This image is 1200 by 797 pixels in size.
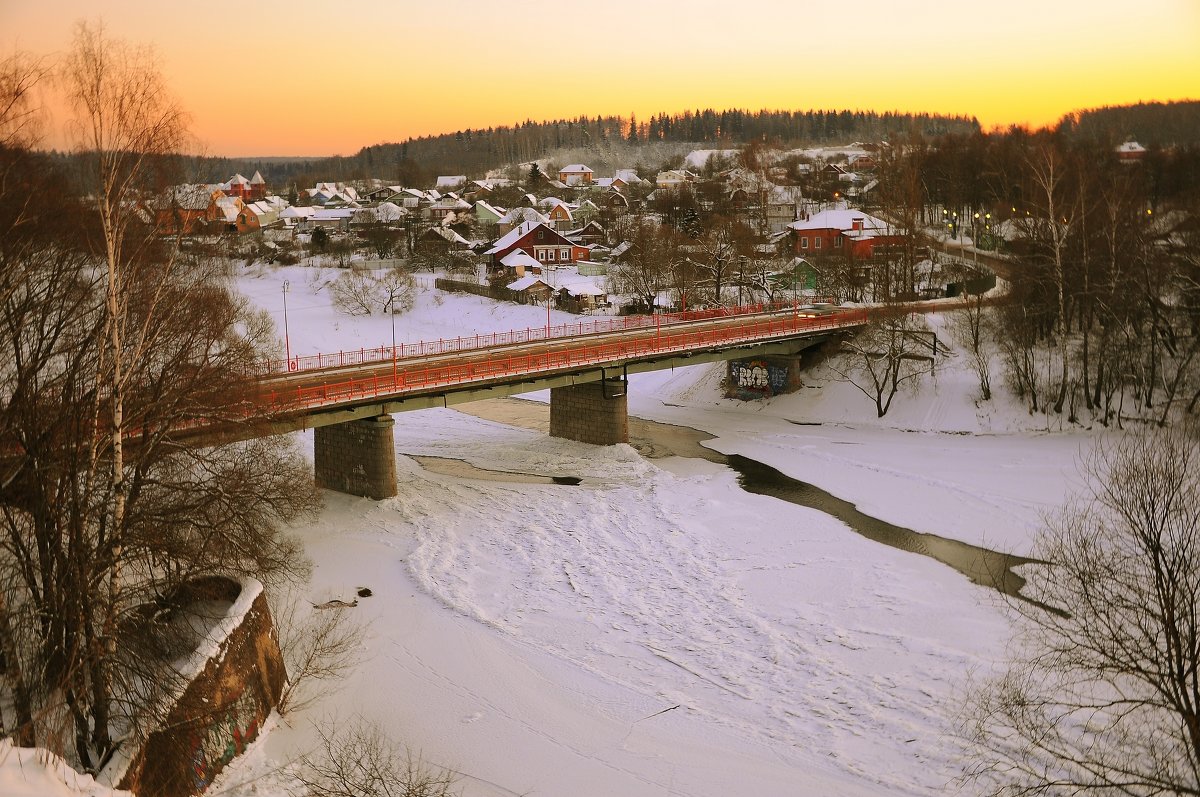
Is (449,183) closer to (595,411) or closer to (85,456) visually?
(595,411)

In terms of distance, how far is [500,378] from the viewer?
35031 millimetres

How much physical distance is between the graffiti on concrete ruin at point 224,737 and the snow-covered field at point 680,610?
0.32 m

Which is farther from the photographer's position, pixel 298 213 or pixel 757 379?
pixel 298 213

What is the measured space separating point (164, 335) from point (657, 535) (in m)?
15.8

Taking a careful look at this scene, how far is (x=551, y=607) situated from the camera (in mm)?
23250

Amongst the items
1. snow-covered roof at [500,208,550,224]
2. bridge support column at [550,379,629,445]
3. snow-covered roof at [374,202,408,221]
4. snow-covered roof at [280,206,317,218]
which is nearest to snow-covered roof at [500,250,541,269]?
snow-covered roof at [500,208,550,224]

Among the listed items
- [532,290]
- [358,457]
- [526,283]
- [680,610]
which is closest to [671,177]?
[526,283]

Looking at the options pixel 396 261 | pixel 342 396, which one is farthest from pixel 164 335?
pixel 396 261

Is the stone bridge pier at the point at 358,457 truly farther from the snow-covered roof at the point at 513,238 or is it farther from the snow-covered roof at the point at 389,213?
the snow-covered roof at the point at 389,213

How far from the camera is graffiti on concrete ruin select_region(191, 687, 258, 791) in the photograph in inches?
565

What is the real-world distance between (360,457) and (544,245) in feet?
169

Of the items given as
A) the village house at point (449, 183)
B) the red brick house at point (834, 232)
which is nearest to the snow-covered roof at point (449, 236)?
the red brick house at point (834, 232)

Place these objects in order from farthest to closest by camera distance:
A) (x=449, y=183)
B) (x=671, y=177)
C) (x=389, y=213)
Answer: (x=449, y=183), (x=671, y=177), (x=389, y=213)

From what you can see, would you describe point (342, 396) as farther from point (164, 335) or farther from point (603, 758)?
point (603, 758)
